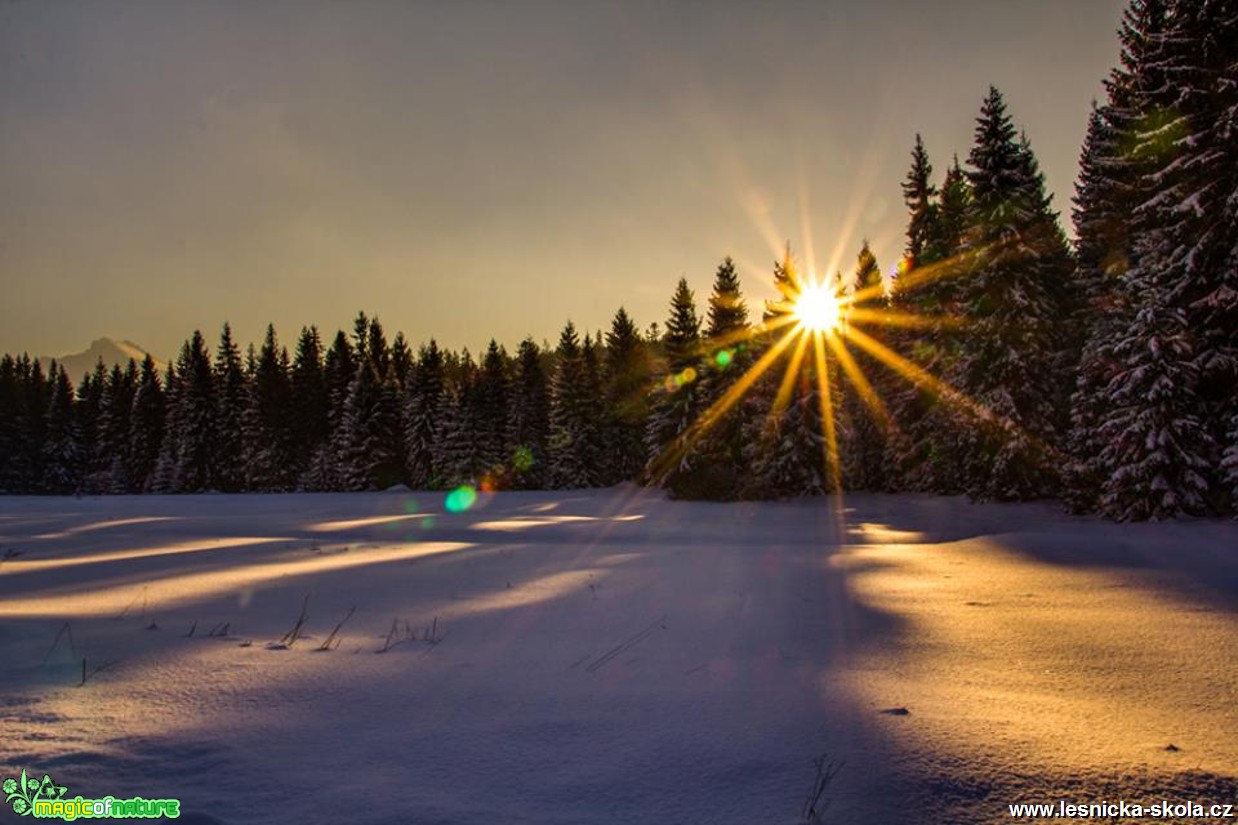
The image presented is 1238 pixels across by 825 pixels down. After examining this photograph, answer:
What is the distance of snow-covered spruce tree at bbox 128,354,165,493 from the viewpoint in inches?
2454

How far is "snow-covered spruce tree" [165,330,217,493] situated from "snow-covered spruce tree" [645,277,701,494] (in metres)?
42.1

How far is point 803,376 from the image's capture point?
102 feet

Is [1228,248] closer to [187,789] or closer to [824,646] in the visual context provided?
[824,646]

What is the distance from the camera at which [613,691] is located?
137 inches

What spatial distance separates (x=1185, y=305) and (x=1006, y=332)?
7.76 meters

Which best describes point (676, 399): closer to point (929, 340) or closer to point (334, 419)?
point (929, 340)

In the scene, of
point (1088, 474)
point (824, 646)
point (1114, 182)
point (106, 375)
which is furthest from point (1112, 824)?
point (106, 375)

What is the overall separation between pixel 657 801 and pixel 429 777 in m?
0.86

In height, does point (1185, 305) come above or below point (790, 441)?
above

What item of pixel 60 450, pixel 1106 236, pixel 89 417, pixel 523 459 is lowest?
pixel 523 459

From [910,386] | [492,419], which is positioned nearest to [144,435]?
[492,419]

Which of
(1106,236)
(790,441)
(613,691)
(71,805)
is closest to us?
(71,805)

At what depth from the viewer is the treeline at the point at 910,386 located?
16266mm

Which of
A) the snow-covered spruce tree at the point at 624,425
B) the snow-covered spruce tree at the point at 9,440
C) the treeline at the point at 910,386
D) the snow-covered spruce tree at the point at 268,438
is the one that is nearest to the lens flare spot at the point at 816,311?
the treeline at the point at 910,386
